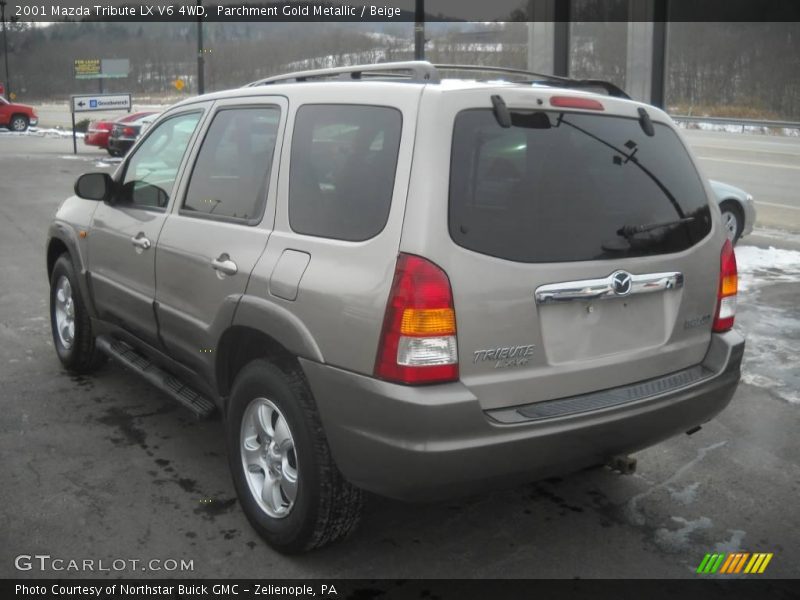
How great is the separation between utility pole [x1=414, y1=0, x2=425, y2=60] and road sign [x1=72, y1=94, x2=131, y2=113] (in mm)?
20295

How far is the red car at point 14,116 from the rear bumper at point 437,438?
41123mm

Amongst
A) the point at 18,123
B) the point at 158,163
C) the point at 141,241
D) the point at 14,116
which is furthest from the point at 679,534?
the point at 18,123

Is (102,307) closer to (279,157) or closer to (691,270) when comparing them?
(279,157)

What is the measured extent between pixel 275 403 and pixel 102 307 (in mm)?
2152

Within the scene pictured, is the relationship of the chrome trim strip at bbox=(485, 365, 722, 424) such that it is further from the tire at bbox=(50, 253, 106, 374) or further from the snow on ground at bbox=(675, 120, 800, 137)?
the snow on ground at bbox=(675, 120, 800, 137)

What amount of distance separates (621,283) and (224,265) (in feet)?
5.35

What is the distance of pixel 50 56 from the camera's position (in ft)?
331

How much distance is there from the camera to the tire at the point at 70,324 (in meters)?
5.27

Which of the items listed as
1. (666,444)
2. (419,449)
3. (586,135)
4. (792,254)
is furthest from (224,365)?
(792,254)

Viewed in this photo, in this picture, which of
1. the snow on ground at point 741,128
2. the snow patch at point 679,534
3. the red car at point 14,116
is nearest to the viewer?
the snow patch at point 679,534

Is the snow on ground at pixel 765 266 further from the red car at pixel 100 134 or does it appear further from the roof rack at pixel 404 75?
the red car at pixel 100 134

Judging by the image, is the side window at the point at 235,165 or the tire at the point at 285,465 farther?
the side window at the point at 235,165

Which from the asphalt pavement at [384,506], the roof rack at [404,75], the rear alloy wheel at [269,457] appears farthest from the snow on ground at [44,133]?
the rear alloy wheel at [269,457]
